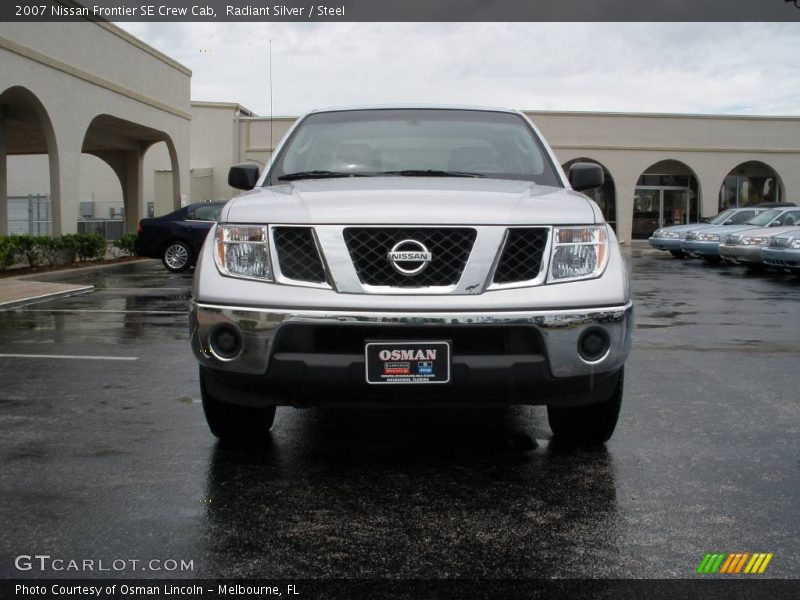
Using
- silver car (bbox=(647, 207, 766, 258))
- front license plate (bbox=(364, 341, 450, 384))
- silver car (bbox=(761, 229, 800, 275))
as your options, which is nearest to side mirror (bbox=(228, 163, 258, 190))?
front license plate (bbox=(364, 341, 450, 384))

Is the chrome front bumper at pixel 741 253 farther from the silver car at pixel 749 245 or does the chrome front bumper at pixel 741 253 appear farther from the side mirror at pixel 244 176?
the side mirror at pixel 244 176

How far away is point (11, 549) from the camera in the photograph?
10.4 feet

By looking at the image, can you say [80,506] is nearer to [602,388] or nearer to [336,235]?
[336,235]

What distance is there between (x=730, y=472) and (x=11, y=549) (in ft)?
10.2

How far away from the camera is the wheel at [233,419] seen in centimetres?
441

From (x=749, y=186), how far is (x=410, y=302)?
4013 centimetres

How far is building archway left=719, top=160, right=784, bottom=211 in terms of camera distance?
40.1 meters

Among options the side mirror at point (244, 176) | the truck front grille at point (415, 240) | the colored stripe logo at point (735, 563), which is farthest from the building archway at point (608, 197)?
the colored stripe logo at point (735, 563)

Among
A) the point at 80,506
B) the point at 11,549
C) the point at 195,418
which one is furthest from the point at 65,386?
the point at 11,549

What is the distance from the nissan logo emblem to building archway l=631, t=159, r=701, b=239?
124ft

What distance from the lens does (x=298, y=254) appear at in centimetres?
392

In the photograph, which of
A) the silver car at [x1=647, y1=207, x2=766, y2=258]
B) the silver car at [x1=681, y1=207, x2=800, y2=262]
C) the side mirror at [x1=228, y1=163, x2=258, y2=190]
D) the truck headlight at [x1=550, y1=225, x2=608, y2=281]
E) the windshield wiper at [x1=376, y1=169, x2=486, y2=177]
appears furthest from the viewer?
the silver car at [x1=647, y1=207, x2=766, y2=258]

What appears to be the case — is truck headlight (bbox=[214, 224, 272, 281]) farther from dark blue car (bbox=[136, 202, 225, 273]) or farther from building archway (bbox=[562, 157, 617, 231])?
building archway (bbox=[562, 157, 617, 231])

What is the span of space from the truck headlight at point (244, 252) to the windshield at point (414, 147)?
1081 mm
